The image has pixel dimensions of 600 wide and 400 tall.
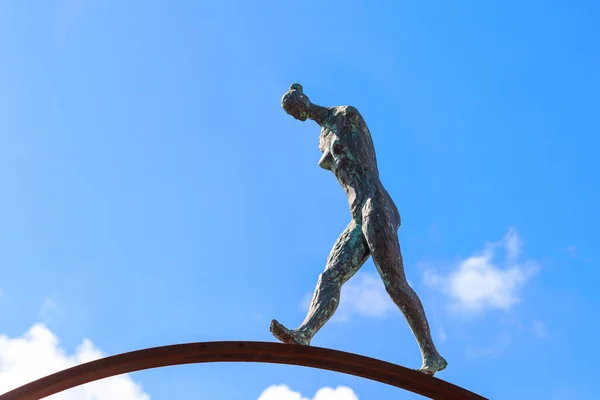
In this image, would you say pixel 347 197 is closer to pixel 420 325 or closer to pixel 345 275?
pixel 345 275

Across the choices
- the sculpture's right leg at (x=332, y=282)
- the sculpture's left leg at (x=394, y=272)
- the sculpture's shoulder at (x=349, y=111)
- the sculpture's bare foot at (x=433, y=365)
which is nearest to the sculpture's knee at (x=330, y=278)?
the sculpture's right leg at (x=332, y=282)

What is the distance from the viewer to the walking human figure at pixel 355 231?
830 cm

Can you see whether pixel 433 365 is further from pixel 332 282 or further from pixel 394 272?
pixel 332 282

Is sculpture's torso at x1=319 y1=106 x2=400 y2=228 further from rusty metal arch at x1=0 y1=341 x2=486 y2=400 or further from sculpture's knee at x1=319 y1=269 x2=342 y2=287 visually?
rusty metal arch at x1=0 y1=341 x2=486 y2=400

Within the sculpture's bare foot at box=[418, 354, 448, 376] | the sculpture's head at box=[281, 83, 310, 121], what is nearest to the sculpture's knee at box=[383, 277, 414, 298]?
the sculpture's bare foot at box=[418, 354, 448, 376]

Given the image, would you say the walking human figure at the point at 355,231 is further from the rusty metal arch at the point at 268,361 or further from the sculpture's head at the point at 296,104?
the rusty metal arch at the point at 268,361

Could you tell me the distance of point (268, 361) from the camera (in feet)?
25.8

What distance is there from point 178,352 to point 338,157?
101 inches

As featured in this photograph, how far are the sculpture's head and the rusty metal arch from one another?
2.62 metres

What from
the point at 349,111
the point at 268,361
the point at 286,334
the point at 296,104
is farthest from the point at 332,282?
the point at 296,104

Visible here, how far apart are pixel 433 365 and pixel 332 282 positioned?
1.15m

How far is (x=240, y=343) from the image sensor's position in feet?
25.6

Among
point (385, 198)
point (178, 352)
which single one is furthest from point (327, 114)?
A: point (178, 352)

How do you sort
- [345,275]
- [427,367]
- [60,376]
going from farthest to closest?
1. [345,275]
2. [427,367]
3. [60,376]
